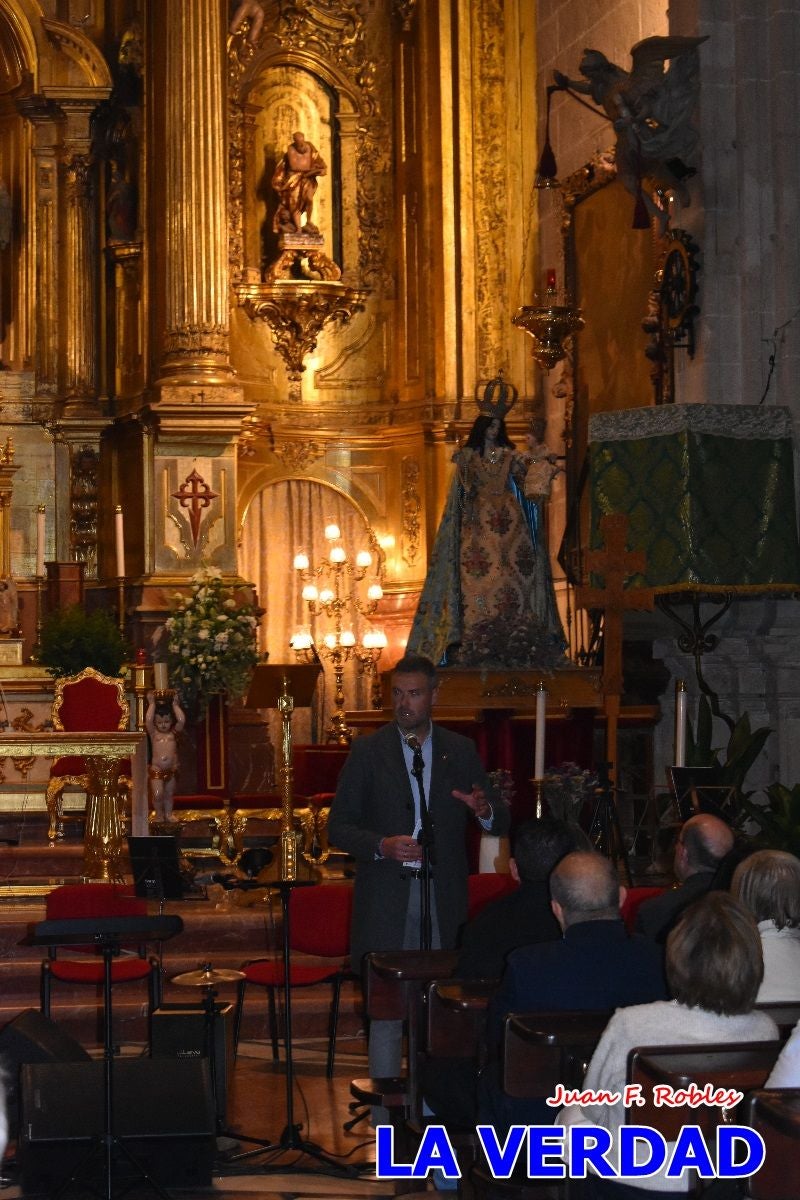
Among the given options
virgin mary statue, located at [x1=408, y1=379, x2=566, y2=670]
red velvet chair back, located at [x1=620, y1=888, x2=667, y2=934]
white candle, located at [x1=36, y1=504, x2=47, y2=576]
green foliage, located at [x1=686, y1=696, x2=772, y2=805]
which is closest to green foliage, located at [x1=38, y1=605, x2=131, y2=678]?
white candle, located at [x1=36, y1=504, x2=47, y2=576]

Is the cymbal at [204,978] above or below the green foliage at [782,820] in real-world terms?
below

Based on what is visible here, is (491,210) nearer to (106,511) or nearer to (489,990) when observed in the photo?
(106,511)

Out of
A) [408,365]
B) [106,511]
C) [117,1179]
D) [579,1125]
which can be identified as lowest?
[117,1179]

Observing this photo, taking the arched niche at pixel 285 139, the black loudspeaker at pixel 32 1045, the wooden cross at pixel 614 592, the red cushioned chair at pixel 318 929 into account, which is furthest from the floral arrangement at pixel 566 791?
the arched niche at pixel 285 139

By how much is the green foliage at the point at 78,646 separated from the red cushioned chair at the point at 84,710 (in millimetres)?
799

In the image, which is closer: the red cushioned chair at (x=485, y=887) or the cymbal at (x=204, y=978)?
the cymbal at (x=204, y=978)

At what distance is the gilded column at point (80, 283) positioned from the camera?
16.2 metres

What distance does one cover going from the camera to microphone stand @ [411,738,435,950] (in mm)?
6461

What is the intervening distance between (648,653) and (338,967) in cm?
449

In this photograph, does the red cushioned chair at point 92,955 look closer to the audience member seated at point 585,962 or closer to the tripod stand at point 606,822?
the tripod stand at point 606,822

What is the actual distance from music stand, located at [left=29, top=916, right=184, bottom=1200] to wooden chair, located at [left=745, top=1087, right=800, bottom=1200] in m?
2.68

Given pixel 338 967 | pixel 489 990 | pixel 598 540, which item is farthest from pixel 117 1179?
pixel 598 540

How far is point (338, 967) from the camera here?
852 cm

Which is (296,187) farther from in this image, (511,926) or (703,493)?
(511,926)
